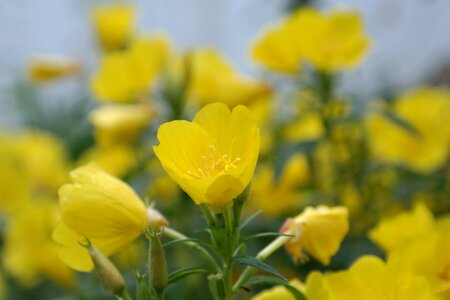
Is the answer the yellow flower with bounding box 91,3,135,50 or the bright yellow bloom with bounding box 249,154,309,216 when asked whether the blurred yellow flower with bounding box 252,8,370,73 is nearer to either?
the bright yellow bloom with bounding box 249,154,309,216

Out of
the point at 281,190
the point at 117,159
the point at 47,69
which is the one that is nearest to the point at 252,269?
the point at 281,190

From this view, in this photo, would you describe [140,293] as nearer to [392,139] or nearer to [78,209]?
[78,209]

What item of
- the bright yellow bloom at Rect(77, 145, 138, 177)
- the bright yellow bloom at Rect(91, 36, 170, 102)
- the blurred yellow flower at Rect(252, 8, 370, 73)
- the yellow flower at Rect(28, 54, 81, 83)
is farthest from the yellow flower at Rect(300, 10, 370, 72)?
the yellow flower at Rect(28, 54, 81, 83)

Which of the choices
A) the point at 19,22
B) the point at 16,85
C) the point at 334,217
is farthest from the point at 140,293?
the point at 19,22

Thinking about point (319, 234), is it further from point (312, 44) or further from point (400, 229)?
point (312, 44)

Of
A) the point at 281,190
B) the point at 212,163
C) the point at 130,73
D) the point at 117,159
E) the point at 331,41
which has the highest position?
the point at 212,163

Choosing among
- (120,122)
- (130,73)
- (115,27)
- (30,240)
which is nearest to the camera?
(120,122)
